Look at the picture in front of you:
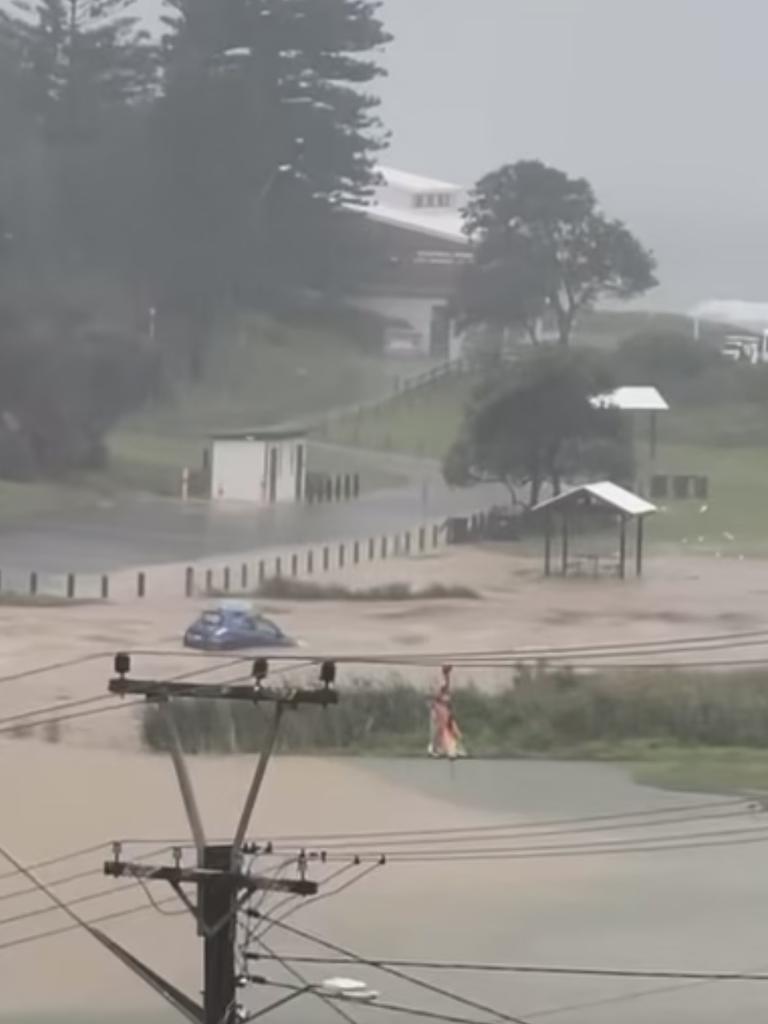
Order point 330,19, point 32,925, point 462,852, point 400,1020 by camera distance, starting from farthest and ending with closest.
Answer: point 330,19 < point 462,852 < point 32,925 < point 400,1020

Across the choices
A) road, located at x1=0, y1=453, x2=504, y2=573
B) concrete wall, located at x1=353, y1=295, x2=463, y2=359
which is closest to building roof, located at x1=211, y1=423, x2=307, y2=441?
road, located at x1=0, y1=453, x2=504, y2=573

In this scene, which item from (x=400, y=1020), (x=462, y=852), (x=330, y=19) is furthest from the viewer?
(x=330, y=19)

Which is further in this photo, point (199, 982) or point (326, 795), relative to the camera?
point (326, 795)

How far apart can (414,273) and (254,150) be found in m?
0.30

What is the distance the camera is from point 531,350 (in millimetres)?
4465

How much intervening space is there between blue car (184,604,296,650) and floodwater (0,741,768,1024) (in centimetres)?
18

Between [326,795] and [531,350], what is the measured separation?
74cm

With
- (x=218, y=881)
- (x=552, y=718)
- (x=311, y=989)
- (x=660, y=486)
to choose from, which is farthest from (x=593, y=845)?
(x=218, y=881)

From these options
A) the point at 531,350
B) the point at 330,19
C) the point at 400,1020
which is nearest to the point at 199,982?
the point at 400,1020

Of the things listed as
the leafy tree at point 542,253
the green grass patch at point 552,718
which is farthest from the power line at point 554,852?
the leafy tree at point 542,253

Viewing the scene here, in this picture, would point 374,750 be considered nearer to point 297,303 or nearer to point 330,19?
point 297,303

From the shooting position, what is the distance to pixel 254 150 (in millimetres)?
4480

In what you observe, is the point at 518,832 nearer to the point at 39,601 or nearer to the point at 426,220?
the point at 39,601

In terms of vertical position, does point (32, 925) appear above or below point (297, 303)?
below
